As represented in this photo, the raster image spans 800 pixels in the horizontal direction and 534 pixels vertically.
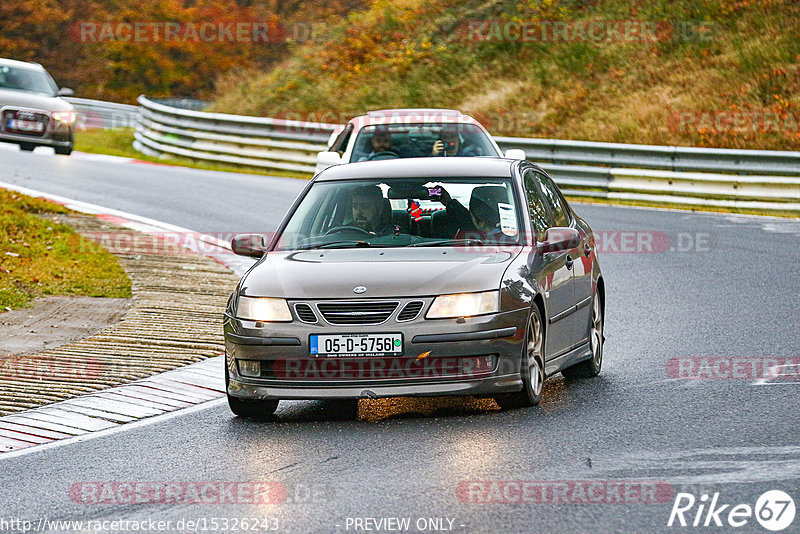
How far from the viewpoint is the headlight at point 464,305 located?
794 cm

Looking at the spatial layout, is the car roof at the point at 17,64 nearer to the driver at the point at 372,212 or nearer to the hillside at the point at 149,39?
the driver at the point at 372,212

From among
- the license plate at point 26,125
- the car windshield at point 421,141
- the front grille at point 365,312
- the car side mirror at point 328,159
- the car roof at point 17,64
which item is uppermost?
the front grille at point 365,312

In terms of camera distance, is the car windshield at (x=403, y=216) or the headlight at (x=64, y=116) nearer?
the car windshield at (x=403, y=216)

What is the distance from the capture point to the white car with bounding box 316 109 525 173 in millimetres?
17277

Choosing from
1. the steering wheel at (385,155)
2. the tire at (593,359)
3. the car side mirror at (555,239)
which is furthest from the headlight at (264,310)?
the steering wheel at (385,155)

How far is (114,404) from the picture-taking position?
8.94 meters

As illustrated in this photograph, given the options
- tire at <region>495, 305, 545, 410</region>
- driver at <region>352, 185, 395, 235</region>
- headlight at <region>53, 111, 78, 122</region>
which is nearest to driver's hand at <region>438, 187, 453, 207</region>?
driver at <region>352, 185, 395, 235</region>

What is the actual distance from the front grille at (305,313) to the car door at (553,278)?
151cm

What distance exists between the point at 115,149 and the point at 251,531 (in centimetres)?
2985

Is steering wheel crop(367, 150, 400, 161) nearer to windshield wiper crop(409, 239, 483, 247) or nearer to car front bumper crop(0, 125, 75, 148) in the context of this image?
windshield wiper crop(409, 239, 483, 247)

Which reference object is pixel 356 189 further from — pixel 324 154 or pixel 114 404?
pixel 324 154

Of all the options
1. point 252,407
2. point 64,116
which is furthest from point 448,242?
point 64,116

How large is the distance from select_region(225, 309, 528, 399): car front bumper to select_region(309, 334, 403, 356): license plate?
0.03 m

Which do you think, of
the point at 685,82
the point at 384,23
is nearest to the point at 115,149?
the point at 384,23
